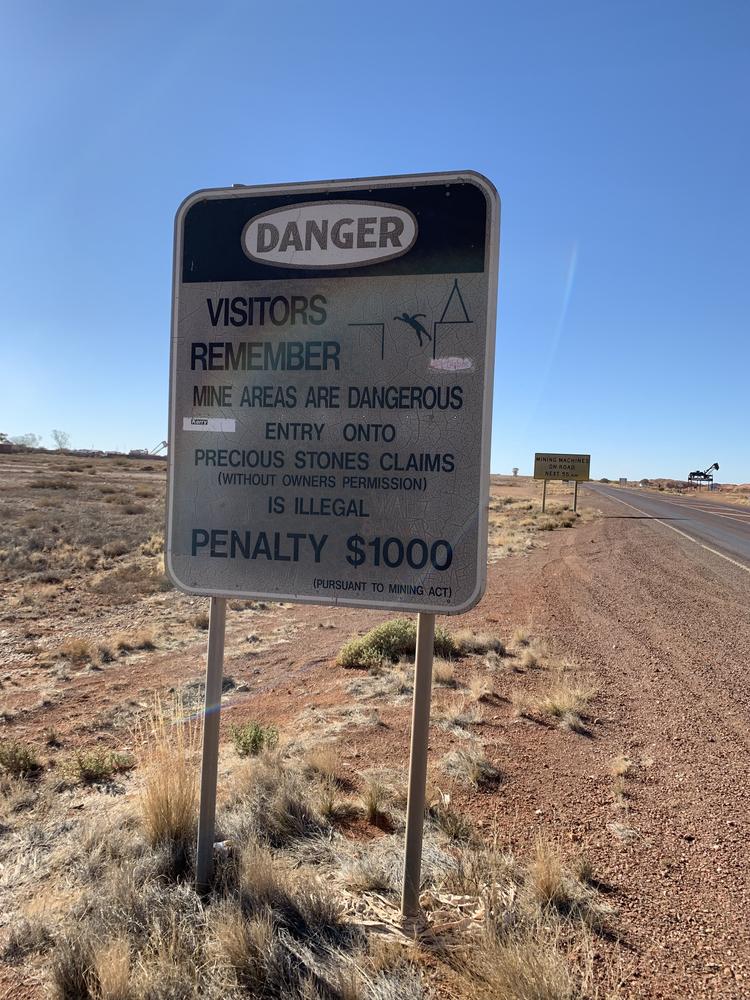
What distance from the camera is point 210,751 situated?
314cm

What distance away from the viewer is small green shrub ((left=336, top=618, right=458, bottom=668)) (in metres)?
7.96

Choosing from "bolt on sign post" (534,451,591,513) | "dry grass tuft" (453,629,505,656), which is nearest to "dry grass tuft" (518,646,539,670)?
"dry grass tuft" (453,629,505,656)

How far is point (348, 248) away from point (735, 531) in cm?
2883

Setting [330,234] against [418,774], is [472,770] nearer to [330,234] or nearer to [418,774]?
[418,774]

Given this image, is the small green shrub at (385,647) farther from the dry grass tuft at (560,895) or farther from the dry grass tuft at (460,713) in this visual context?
the dry grass tuft at (560,895)

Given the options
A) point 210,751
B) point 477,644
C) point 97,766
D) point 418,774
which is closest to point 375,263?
point 418,774

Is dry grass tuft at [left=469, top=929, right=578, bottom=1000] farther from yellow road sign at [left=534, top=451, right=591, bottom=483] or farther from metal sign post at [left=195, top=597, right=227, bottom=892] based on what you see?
yellow road sign at [left=534, top=451, right=591, bottom=483]

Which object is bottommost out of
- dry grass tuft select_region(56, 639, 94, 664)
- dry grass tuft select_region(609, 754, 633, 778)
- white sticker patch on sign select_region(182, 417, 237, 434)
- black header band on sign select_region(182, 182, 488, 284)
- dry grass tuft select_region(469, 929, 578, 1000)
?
dry grass tuft select_region(56, 639, 94, 664)

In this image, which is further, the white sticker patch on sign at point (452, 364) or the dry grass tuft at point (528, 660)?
the dry grass tuft at point (528, 660)

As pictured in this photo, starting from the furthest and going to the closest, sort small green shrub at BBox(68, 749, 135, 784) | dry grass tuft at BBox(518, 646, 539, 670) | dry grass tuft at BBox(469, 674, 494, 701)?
1. dry grass tuft at BBox(518, 646, 539, 670)
2. dry grass tuft at BBox(469, 674, 494, 701)
3. small green shrub at BBox(68, 749, 135, 784)

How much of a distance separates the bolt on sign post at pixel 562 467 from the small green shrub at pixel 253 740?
3308 cm

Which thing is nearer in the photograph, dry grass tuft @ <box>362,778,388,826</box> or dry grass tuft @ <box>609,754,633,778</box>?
dry grass tuft @ <box>362,778,388,826</box>

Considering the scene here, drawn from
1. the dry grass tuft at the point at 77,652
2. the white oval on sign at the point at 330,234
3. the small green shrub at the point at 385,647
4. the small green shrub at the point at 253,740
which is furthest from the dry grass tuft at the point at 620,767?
the dry grass tuft at the point at 77,652

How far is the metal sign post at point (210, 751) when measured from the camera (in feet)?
10.1
